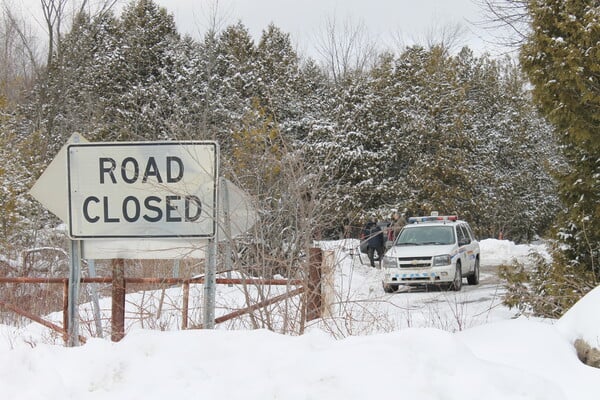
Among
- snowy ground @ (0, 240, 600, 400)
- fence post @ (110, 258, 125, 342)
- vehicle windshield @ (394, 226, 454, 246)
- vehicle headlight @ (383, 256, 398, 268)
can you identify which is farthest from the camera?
vehicle windshield @ (394, 226, 454, 246)

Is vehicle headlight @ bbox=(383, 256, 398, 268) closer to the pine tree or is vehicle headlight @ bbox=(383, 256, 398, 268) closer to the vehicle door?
the vehicle door

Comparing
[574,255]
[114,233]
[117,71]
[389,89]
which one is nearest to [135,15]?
[117,71]

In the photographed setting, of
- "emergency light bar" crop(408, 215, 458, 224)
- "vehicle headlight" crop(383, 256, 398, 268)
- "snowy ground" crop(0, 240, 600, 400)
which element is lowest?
"vehicle headlight" crop(383, 256, 398, 268)

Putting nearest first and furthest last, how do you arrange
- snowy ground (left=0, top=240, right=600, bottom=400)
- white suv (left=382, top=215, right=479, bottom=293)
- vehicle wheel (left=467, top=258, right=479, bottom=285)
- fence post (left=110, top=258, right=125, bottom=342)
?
snowy ground (left=0, top=240, right=600, bottom=400), fence post (left=110, top=258, right=125, bottom=342), white suv (left=382, top=215, right=479, bottom=293), vehicle wheel (left=467, top=258, right=479, bottom=285)

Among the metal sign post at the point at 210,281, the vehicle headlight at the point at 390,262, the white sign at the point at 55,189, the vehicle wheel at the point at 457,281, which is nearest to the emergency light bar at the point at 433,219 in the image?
the vehicle wheel at the point at 457,281

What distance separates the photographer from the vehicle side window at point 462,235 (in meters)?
18.4

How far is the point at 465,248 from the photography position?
1861cm

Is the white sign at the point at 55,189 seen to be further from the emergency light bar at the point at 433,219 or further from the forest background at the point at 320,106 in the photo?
the forest background at the point at 320,106

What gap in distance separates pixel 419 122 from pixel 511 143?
11.2m

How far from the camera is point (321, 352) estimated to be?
4562mm

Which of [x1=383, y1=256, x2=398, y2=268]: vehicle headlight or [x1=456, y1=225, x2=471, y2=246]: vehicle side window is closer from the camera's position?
[x1=383, y1=256, x2=398, y2=268]: vehicle headlight

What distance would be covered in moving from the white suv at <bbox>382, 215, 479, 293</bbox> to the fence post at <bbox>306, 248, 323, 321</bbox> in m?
9.65

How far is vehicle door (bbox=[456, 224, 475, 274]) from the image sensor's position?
18.2 metres

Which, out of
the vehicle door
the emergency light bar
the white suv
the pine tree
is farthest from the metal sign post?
the emergency light bar
